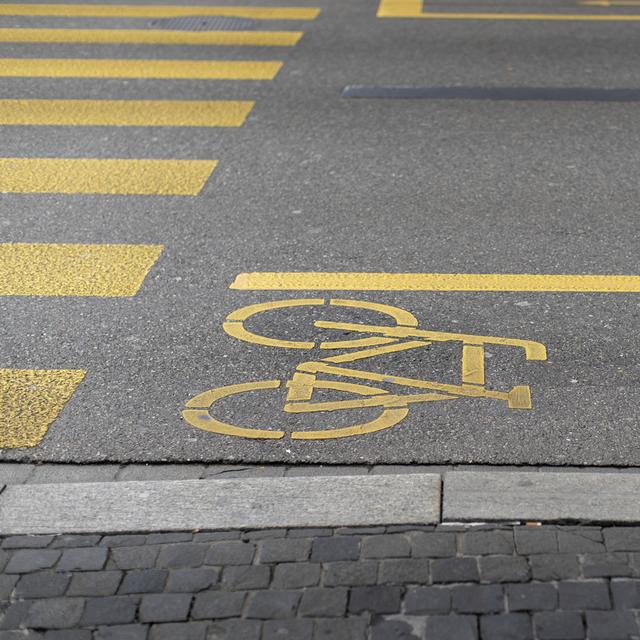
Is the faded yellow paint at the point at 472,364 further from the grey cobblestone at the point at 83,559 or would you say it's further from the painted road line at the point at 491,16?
the painted road line at the point at 491,16

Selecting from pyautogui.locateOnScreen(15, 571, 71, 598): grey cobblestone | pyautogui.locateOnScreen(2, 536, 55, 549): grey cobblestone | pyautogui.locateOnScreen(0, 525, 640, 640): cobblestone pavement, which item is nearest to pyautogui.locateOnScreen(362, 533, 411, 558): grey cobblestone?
pyautogui.locateOnScreen(0, 525, 640, 640): cobblestone pavement

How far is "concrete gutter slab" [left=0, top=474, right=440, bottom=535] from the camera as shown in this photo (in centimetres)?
417

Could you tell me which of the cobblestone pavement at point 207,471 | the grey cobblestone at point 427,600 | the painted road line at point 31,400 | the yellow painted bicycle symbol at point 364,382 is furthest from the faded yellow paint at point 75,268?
the grey cobblestone at point 427,600

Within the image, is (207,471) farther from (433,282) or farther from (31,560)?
(433,282)

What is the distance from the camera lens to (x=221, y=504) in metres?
4.29

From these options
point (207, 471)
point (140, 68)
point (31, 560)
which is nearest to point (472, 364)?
point (207, 471)

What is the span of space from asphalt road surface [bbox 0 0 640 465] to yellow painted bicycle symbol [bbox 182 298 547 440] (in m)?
0.01

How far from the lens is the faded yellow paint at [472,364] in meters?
5.30

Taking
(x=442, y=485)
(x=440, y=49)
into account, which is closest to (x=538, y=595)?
(x=442, y=485)

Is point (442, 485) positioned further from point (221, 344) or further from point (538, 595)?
point (221, 344)

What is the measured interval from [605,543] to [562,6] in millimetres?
10796

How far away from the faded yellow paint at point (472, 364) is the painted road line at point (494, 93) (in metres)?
4.66

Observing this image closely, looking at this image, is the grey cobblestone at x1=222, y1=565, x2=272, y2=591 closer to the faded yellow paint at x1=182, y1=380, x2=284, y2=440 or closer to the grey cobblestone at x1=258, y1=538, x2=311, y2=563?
the grey cobblestone at x1=258, y1=538, x2=311, y2=563

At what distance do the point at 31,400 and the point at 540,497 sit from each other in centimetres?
233
